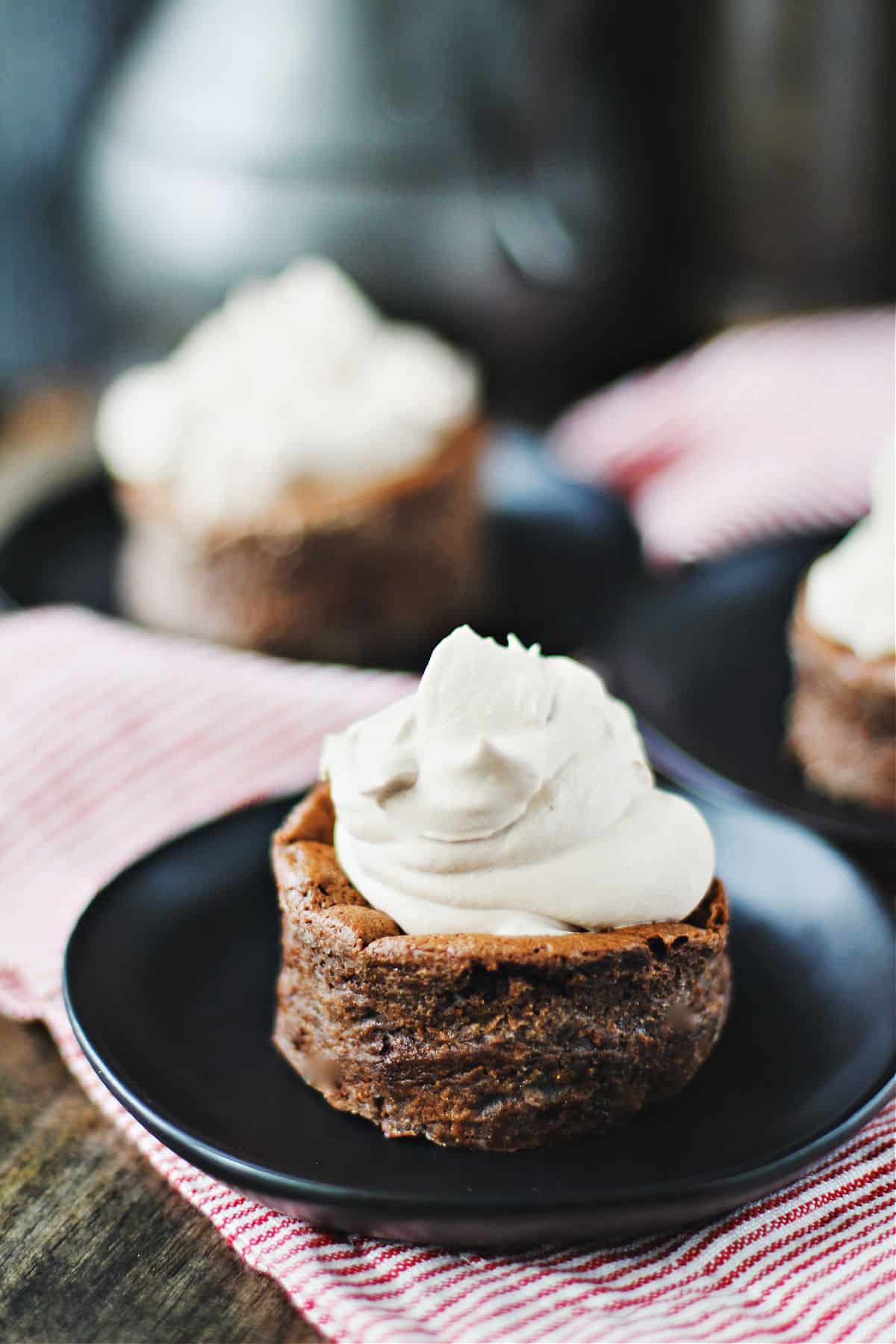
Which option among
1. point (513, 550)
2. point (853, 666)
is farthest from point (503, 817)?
point (513, 550)

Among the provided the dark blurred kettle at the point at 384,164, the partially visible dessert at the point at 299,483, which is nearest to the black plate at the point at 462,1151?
the partially visible dessert at the point at 299,483

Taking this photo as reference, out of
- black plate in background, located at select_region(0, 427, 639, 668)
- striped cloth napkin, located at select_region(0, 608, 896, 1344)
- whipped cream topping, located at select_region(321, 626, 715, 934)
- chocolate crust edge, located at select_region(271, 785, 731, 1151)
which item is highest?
whipped cream topping, located at select_region(321, 626, 715, 934)

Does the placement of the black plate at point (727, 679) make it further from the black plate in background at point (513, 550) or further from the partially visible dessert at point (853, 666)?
the black plate in background at point (513, 550)

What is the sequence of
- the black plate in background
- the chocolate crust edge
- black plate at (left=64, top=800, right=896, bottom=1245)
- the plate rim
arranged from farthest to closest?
the black plate in background < the plate rim < the chocolate crust edge < black plate at (left=64, top=800, right=896, bottom=1245)

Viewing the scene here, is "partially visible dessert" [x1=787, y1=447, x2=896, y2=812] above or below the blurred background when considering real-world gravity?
below

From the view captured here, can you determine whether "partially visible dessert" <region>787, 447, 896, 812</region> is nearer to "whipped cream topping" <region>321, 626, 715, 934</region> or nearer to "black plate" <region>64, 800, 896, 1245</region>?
"black plate" <region>64, 800, 896, 1245</region>

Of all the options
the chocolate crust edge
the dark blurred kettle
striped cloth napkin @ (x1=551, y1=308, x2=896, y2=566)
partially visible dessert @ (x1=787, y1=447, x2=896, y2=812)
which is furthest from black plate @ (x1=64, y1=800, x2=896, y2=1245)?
the dark blurred kettle

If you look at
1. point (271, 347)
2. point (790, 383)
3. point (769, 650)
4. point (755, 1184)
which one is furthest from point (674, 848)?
point (790, 383)

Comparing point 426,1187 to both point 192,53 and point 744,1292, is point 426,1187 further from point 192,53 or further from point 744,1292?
point 192,53
